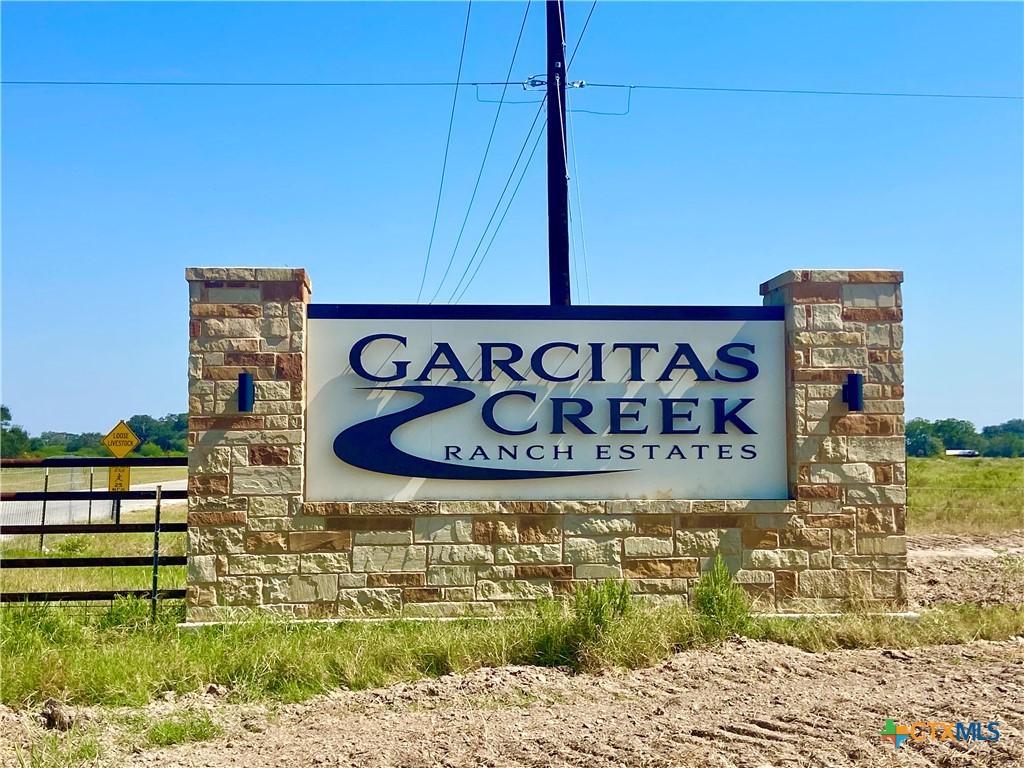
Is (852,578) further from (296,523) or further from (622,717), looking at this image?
(296,523)

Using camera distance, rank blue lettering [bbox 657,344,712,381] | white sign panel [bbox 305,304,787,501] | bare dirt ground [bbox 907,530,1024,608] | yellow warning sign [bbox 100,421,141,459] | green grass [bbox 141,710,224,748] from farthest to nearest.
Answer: bare dirt ground [bbox 907,530,1024,608] < yellow warning sign [bbox 100,421,141,459] < blue lettering [bbox 657,344,712,381] < white sign panel [bbox 305,304,787,501] < green grass [bbox 141,710,224,748]

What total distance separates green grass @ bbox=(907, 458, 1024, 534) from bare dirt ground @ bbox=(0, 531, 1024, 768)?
10.5m

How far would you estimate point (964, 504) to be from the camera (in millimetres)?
20828

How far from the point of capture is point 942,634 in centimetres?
763

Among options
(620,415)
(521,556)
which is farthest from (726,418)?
(521,556)

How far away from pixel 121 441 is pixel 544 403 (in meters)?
4.19

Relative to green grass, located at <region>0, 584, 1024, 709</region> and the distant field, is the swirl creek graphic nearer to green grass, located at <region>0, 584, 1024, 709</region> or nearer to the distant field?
green grass, located at <region>0, 584, 1024, 709</region>

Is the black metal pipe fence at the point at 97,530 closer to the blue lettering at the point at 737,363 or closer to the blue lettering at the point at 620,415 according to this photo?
the blue lettering at the point at 620,415

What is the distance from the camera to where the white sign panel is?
863 centimetres

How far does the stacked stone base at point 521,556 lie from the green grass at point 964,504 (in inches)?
328

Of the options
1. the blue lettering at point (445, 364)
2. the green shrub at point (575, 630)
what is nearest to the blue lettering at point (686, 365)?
the blue lettering at point (445, 364)

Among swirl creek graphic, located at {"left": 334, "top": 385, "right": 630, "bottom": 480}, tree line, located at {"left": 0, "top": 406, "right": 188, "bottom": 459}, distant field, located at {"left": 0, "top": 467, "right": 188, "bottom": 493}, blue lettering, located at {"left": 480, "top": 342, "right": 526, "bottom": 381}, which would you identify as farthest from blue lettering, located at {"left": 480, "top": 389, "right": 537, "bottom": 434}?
tree line, located at {"left": 0, "top": 406, "right": 188, "bottom": 459}

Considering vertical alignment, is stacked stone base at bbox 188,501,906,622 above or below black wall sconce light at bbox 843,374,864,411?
below

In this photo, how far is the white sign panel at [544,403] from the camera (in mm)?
8633
